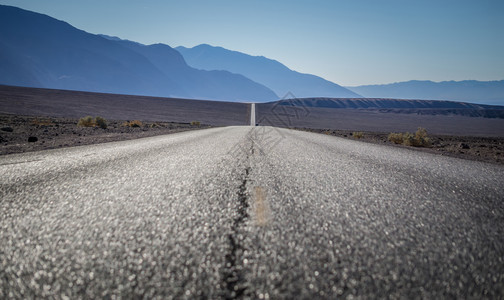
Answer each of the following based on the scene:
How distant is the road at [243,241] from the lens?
31.2 inches

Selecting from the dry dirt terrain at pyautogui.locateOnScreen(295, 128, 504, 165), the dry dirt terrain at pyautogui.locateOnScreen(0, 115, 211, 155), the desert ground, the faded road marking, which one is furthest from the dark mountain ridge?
the faded road marking

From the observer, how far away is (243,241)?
102cm

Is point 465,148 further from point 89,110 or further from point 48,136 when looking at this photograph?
point 89,110

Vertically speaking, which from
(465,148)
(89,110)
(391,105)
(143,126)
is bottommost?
(465,148)

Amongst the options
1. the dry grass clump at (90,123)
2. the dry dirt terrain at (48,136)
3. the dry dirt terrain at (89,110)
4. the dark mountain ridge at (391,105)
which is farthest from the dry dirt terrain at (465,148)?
the dark mountain ridge at (391,105)

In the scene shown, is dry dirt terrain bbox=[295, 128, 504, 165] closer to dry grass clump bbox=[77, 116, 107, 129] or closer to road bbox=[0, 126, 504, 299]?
road bbox=[0, 126, 504, 299]

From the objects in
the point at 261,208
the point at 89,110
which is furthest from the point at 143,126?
the point at 89,110

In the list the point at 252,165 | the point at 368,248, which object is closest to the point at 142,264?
the point at 368,248

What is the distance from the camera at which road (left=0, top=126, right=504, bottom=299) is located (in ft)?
2.60

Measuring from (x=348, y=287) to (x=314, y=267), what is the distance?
0.12m

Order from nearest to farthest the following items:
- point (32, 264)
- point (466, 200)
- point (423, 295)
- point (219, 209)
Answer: point (423, 295) → point (32, 264) → point (219, 209) → point (466, 200)

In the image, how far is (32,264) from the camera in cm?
89

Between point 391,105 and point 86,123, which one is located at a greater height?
point 391,105

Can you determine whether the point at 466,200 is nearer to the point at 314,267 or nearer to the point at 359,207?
the point at 359,207
